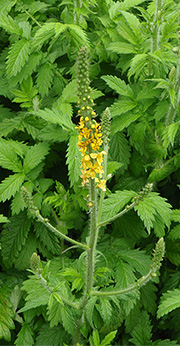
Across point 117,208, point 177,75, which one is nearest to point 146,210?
point 117,208

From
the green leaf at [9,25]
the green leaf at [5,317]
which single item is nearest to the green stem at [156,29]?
the green leaf at [9,25]

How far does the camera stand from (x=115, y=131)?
9.34 ft

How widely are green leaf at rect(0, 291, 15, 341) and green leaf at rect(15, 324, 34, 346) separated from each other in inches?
3.3

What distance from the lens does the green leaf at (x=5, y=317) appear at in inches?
110

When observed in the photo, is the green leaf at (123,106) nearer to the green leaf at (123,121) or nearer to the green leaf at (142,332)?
the green leaf at (123,121)

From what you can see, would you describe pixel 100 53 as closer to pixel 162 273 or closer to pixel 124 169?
pixel 124 169

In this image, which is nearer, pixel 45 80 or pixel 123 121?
pixel 123 121

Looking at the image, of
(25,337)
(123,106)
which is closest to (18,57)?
(123,106)

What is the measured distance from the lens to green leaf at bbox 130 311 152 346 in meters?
2.95

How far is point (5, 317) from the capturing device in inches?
113

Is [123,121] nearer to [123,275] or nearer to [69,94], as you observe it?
[69,94]

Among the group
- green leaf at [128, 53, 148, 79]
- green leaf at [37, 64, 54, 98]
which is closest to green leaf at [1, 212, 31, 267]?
green leaf at [37, 64, 54, 98]

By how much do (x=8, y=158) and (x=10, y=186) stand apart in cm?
24

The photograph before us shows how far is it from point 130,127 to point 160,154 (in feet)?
1.14
